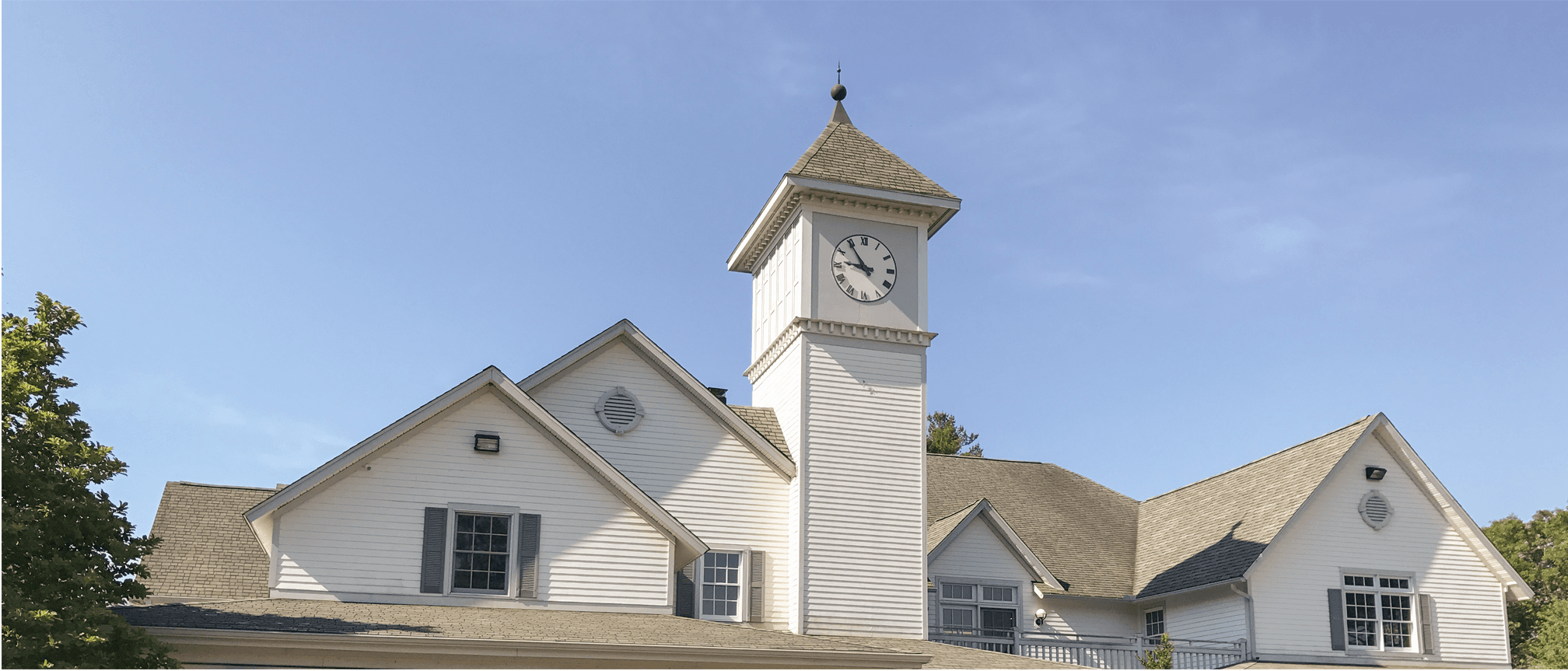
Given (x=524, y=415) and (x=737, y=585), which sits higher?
(x=524, y=415)

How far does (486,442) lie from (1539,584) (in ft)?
119

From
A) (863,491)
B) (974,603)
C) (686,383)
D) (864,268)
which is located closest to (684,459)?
(686,383)

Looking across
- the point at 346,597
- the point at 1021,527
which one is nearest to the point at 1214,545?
the point at 1021,527

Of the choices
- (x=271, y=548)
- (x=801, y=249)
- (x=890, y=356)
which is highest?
(x=801, y=249)

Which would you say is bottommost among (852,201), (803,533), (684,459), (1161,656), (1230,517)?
(1161,656)

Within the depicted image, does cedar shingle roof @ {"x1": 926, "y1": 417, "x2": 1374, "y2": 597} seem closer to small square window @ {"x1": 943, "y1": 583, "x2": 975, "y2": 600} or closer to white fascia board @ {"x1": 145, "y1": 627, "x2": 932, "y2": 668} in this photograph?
small square window @ {"x1": 943, "y1": 583, "x2": 975, "y2": 600}

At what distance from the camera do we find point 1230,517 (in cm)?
3077

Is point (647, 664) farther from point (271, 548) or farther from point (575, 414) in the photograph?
point (575, 414)

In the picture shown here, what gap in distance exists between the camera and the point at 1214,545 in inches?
1182

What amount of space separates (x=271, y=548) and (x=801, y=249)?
11.9 meters

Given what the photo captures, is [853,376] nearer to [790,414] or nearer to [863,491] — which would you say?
[790,414]

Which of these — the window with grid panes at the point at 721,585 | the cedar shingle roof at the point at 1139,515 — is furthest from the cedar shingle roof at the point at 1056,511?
the window with grid panes at the point at 721,585

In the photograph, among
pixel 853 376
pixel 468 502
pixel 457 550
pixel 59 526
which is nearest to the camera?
pixel 59 526

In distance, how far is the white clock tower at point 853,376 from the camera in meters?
25.2
